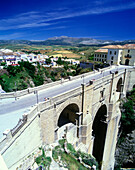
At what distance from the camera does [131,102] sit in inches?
1256

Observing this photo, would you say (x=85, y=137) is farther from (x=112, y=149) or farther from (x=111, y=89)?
(x=112, y=149)

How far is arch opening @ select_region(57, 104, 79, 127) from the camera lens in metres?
17.3

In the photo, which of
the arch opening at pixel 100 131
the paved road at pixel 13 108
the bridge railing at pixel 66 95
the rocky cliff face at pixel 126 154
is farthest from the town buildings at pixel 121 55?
the paved road at pixel 13 108

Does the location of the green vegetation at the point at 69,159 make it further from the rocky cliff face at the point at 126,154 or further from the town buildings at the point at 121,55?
the town buildings at the point at 121,55

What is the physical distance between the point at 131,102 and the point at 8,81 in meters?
42.1

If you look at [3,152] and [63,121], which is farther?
[63,121]

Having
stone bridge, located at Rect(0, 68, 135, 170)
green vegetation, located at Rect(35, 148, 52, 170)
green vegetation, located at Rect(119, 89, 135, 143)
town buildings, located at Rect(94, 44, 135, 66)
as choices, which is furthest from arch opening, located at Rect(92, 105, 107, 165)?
town buildings, located at Rect(94, 44, 135, 66)

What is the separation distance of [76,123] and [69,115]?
203cm

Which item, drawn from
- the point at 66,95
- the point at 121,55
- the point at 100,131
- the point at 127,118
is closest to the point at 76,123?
the point at 66,95

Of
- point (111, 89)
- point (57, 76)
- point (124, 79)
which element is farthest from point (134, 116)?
point (57, 76)

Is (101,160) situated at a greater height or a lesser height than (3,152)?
lesser

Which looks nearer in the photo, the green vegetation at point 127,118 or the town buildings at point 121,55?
the green vegetation at point 127,118

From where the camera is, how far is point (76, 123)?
17.6 m

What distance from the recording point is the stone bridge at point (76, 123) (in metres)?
9.20
